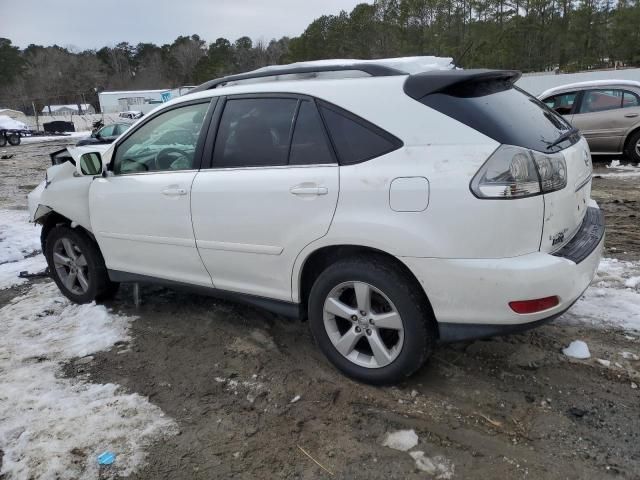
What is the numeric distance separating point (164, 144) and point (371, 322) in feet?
6.83

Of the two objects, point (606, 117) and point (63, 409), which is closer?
point (63, 409)

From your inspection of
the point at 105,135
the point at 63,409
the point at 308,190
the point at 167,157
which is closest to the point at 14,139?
the point at 105,135

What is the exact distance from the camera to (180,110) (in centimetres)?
384

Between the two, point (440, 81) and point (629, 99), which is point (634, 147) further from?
point (440, 81)

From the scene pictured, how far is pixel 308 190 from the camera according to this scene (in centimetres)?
298

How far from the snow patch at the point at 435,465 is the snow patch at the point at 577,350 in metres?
1.30

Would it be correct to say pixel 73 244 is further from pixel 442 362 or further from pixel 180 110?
pixel 442 362

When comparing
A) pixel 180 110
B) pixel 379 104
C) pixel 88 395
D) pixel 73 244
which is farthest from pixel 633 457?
pixel 73 244

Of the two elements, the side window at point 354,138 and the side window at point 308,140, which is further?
the side window at point 308,140

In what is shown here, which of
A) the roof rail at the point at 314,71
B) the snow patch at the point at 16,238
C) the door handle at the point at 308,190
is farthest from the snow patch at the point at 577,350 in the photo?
the snow patch at the point at 16,238

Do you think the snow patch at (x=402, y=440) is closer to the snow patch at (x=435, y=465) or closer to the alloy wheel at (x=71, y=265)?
the snow patch at (x=435, y=465)

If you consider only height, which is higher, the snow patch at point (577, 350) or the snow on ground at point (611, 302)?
the snow on ground at point (611, 302)

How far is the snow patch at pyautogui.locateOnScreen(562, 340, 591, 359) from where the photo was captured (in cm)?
328

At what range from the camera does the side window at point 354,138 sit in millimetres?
2807
